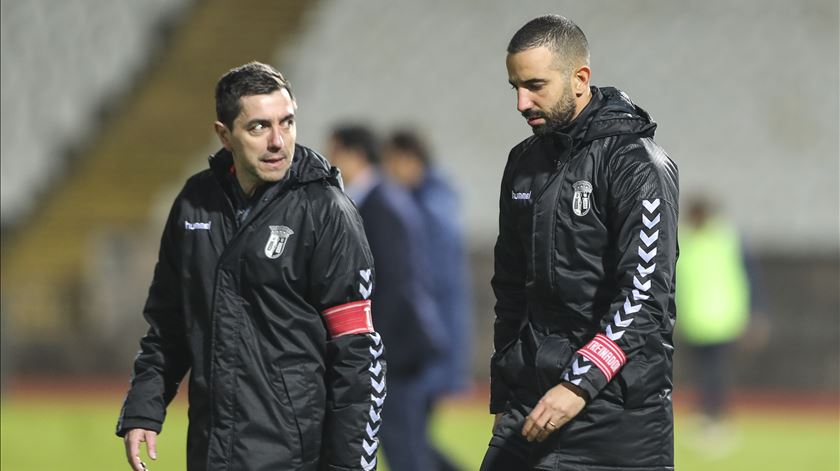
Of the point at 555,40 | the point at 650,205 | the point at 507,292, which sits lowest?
the point at 507,292

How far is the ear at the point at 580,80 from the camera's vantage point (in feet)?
13.2

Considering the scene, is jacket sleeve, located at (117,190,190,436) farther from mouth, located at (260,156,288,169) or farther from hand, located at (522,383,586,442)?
hand, located at (522,383,586,442)

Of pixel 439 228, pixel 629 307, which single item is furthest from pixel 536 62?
pixel 439 228

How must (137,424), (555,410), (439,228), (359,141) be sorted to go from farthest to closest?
1. (439,228)
2. (359,141)
3. (137,424)
4. (555,410)

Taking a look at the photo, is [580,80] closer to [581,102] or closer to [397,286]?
[581,102]

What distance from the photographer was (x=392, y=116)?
17.3 m

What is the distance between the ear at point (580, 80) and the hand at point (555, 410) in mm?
809

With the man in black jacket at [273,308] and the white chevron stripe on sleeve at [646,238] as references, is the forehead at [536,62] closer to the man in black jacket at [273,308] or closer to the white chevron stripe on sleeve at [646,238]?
the white chevron stripe on sleeve at [646,238]

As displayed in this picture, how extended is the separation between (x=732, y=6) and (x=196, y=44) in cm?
663

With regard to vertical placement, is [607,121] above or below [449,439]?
above

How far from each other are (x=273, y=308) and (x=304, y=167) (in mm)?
418

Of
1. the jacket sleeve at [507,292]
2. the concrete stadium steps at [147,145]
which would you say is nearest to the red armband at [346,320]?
the jacket sleeve at [507,292]

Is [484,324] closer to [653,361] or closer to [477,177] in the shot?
[477,177]

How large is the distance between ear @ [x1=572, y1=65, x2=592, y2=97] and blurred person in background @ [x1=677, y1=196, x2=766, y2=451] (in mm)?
8038
